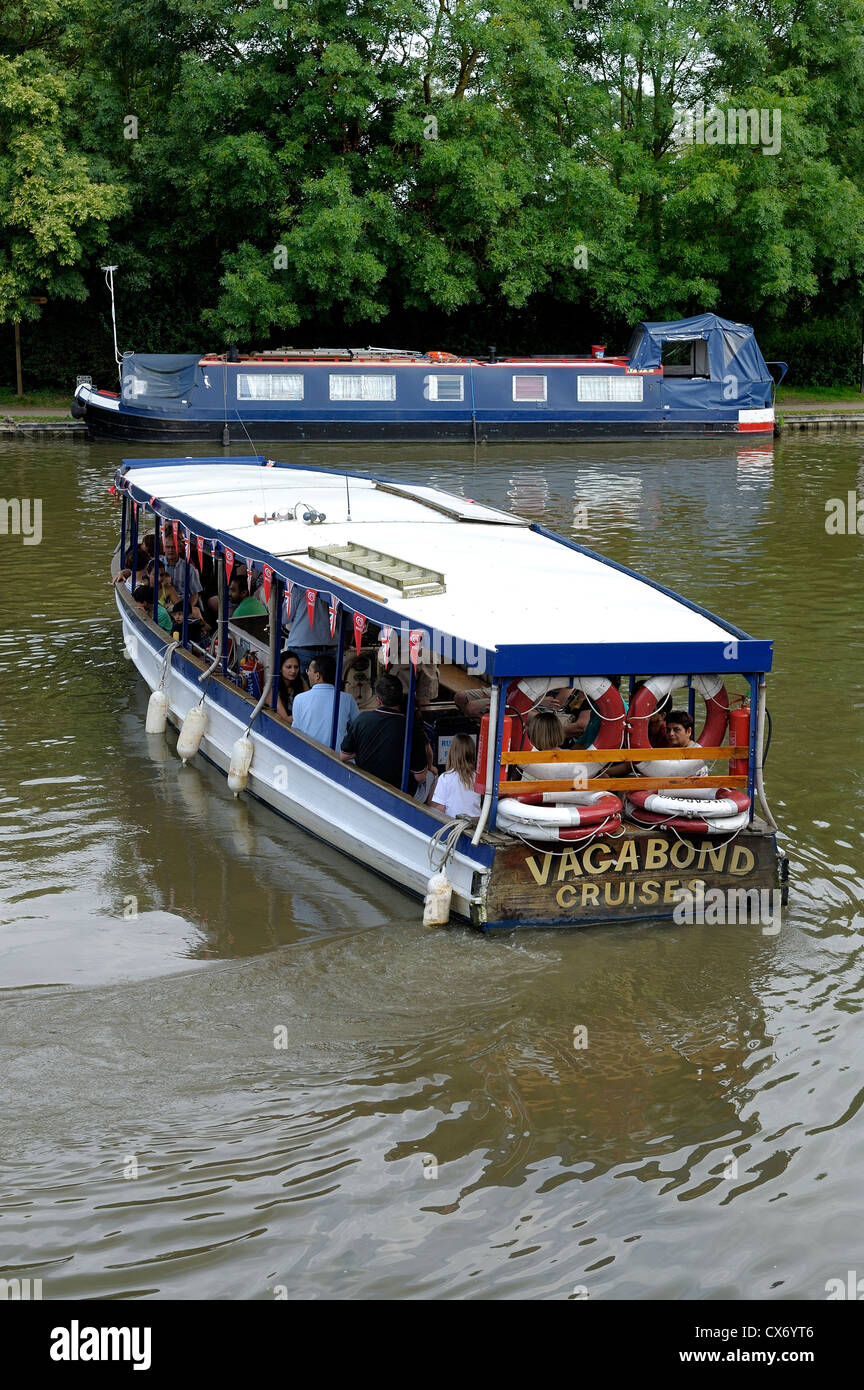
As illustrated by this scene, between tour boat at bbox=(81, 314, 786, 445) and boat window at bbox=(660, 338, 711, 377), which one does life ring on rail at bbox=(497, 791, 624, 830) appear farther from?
boat window at bbox=(660, 338, 711, 377)

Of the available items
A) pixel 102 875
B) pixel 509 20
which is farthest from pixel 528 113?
pixel 102 875

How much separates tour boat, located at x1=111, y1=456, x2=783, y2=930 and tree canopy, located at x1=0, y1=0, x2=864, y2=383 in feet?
78.2

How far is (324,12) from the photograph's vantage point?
1267 inches

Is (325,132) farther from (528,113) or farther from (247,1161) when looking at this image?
(247,1161)

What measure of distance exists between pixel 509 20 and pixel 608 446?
36.0 feet

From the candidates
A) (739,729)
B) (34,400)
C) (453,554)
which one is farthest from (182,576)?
(34,400)

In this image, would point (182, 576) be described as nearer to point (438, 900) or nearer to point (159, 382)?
point (438, 900)

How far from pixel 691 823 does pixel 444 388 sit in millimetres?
23858

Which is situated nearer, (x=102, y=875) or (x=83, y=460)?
(x=102, y=875)

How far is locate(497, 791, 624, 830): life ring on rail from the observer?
26.4 feet

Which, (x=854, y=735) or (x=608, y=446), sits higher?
(x=608, y=446)

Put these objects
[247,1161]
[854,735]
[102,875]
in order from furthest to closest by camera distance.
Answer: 1. [854,735]
2. [102,875]
3. [247,1161]

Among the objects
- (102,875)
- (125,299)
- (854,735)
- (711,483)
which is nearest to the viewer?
(102,875)

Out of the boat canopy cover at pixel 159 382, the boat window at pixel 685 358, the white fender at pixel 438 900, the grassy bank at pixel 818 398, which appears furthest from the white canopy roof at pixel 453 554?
the grassy bank at pixel 818 398
